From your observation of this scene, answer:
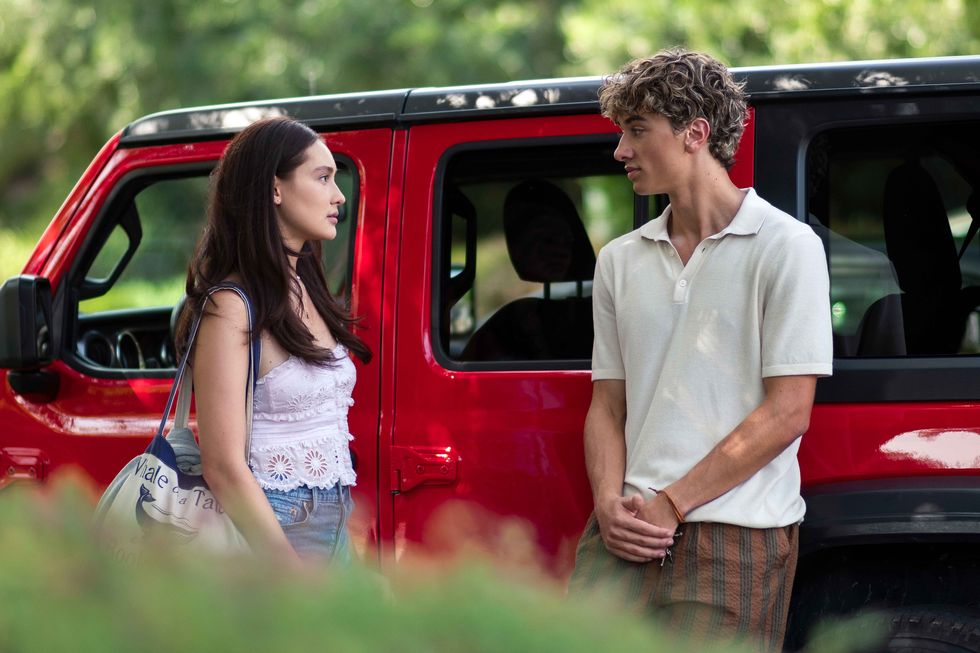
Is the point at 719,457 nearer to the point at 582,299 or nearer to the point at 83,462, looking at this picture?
the point at 582,299

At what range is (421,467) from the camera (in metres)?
2.97

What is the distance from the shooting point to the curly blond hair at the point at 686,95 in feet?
8.32

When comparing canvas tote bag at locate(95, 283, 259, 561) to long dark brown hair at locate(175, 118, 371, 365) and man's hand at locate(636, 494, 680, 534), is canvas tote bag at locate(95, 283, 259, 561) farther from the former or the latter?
man's hand at locate(636, 494, 680, 534)

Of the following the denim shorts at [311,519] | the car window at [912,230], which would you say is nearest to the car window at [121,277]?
the denim shorts at [311,519]

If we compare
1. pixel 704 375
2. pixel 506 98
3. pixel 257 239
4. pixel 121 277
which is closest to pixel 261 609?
pixel 257 239

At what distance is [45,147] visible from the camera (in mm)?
24172

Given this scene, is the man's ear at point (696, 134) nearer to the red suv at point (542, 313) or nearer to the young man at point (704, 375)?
the young man at point (704, 375)

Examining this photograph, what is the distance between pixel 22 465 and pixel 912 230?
247cm

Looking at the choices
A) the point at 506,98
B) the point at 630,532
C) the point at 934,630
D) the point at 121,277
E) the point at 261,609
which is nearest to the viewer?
the point at 261,609

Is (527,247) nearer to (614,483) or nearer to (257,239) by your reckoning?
(614,483)

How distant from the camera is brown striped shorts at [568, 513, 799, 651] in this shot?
8.15ft

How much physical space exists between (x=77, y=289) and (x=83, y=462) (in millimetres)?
514

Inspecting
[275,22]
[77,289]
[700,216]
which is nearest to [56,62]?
[275,22]

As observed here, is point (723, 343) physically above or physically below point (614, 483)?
above
